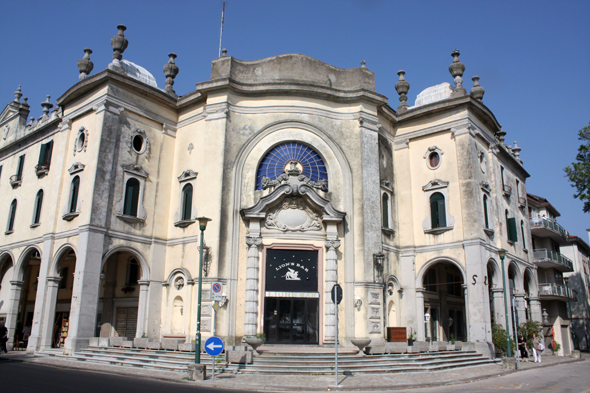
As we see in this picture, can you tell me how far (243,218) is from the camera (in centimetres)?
2389

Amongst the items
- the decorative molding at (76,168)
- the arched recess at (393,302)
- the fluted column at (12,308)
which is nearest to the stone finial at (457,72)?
the arched recess at (393,302)

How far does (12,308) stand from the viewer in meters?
26.5

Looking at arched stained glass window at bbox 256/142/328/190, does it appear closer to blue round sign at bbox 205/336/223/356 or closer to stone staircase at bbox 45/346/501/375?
stone staircase at bbox 45/346/501/375

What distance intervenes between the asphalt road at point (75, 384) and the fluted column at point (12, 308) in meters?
11.9

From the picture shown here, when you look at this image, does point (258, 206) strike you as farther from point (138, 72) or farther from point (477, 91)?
point (477, 91)

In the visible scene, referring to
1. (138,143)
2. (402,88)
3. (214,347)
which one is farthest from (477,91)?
(214,347)

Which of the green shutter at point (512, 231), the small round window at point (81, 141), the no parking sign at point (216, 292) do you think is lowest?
the no parking sign at point (216, 292)

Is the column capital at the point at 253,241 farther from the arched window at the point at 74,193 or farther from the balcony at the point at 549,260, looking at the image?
the balcony at the point at 549,260

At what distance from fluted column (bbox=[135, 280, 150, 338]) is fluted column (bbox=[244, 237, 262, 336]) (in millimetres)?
5266

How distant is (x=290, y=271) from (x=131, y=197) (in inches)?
351

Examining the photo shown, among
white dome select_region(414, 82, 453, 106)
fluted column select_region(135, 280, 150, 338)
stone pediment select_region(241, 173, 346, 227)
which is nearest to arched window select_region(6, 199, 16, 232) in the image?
fluted column select_region(135, 280, 150, 338)

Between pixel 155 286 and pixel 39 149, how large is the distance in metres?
12.0

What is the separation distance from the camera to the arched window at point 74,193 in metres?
24.4

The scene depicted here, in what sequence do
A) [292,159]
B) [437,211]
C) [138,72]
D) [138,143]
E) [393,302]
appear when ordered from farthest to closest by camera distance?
[138,72], [437,211], [393,302], [138,143], [292,159]
